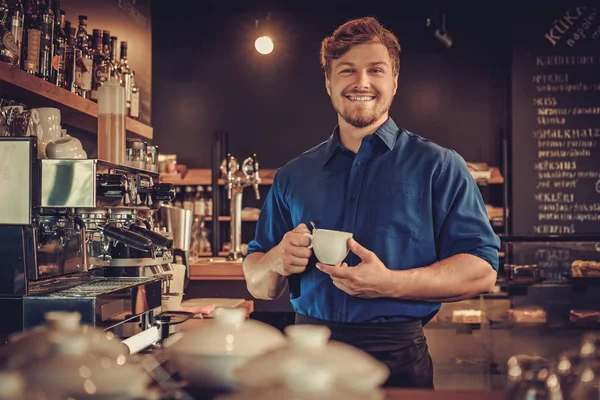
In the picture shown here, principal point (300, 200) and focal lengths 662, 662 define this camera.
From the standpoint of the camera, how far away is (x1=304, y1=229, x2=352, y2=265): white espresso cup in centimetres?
151

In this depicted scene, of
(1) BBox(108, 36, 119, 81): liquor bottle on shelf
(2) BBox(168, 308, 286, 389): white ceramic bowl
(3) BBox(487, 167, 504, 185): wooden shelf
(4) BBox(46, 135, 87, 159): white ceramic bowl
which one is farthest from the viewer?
(3) BBox(487, 167, 504, 185): wooden shelf

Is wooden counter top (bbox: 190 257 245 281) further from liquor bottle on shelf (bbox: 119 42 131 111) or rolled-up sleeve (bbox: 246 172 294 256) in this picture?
rolled-up sleeve (bbox: 246 172 294 256)

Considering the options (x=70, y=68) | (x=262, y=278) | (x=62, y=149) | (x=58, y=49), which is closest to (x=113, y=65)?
(x=70, y=68)

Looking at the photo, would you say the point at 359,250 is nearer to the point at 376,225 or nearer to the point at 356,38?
the point at 376,225

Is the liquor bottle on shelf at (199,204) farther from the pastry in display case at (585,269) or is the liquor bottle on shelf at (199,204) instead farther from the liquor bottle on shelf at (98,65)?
the pastry in display case at (585,269)

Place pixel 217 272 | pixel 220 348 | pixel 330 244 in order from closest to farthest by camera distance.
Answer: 1. pixel 220 348
2. pixel 330 244
3. pixel 217 272

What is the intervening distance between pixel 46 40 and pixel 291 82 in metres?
4.24

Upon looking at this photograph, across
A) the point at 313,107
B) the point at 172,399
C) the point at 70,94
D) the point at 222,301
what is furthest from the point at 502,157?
the point at 172,399

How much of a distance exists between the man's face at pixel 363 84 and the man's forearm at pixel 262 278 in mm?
501

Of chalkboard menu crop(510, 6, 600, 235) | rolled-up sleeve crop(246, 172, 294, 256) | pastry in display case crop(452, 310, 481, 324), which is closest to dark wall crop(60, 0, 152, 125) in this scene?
rolled-up sleeve crop(246, 172, 294, 256)

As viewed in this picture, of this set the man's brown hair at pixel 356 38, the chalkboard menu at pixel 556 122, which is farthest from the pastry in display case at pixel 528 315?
the chalkboard menu at pixel 556 122

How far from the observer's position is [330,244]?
4.98 feet

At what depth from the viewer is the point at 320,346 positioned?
30.5 inches

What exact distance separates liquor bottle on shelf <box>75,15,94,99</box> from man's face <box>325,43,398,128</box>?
1135 millimetres
